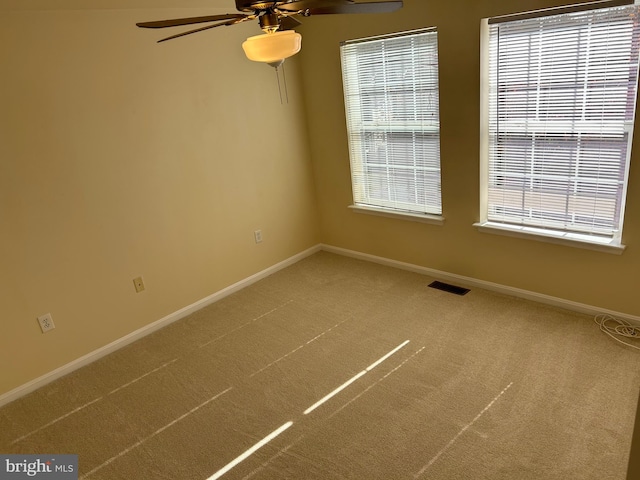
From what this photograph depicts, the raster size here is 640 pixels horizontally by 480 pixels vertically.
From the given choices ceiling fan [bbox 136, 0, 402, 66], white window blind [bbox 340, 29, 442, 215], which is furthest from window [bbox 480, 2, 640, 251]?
ceiling fan [bbox 136, 0, 402, 66]

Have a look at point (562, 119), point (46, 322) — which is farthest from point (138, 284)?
point (562, 119)

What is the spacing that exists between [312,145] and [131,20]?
185 cm

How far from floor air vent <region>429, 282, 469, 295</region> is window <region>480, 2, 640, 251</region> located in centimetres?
59

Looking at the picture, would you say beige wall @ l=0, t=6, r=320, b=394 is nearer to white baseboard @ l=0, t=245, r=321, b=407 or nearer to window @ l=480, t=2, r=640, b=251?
white baseboard @ l=0, t=245, r=321, b=407

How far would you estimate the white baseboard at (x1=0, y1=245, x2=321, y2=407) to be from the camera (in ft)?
9.62

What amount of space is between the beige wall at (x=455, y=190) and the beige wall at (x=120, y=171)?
398mm

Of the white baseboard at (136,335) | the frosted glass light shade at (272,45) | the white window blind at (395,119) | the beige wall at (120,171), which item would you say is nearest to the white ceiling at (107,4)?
the beige wall at (120,171)

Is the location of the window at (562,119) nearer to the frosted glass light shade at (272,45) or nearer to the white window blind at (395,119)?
the white window blind at (395,119)

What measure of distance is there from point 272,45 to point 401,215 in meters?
2.48

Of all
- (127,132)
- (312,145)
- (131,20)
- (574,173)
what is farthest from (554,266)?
(131,20)

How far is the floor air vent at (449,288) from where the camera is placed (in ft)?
11.8

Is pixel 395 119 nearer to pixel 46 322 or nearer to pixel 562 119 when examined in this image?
pixel 562 119

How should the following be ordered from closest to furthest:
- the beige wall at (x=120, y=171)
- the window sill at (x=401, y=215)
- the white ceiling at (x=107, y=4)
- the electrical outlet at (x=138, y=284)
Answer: the white ceiling at (x=107, y=4), the beige wall at (x=120, y=171), the electrical outlet at (x=138, y=284), the window sill at (x=401, y=215)

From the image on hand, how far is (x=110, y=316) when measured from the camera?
129 inches
